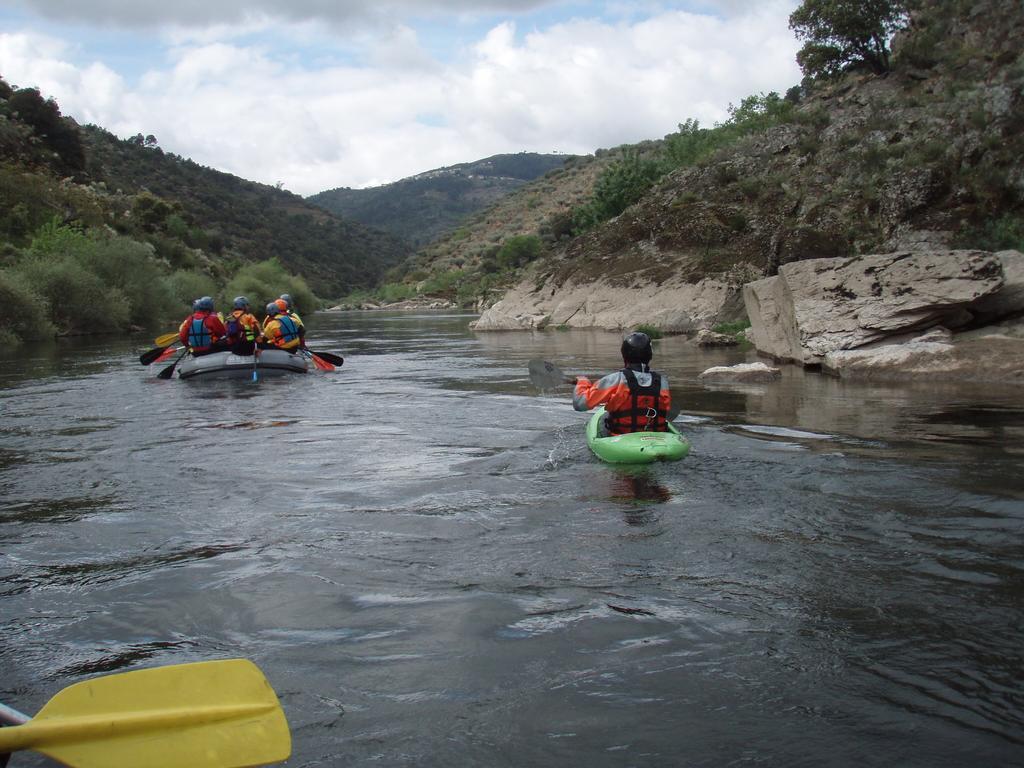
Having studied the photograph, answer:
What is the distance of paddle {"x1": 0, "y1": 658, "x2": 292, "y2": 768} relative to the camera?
8.40 feet

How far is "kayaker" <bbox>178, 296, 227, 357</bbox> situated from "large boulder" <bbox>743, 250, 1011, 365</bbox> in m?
9.90

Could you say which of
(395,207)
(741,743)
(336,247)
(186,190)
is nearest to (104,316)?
(741,743)

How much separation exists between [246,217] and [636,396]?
88.3 meters

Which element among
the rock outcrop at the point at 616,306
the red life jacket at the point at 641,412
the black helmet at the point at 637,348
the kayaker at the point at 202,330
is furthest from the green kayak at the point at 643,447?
the rock outcrop at the point at 616,306

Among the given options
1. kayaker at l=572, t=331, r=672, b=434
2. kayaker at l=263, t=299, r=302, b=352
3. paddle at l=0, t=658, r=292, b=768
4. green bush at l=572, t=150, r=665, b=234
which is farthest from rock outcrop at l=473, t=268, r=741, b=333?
paddle at l=0, t=658, r=292, b=768

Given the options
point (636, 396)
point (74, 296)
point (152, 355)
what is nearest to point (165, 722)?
point (636, 396)

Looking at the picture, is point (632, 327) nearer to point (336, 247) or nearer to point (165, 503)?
point (165, 503)

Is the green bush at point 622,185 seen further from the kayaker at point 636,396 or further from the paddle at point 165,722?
the paddle at point 165,722

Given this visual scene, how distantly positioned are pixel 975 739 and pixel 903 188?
18.1 metres

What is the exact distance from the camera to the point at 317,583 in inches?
183

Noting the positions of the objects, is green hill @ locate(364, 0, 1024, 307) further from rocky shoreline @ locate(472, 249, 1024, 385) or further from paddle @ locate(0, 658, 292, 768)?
paddle @ locate(0, 658, 292, 768)

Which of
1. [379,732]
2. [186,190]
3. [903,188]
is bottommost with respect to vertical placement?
[379,732]

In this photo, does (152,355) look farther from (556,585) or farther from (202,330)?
(556,585)

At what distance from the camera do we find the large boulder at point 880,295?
40.5 feet
